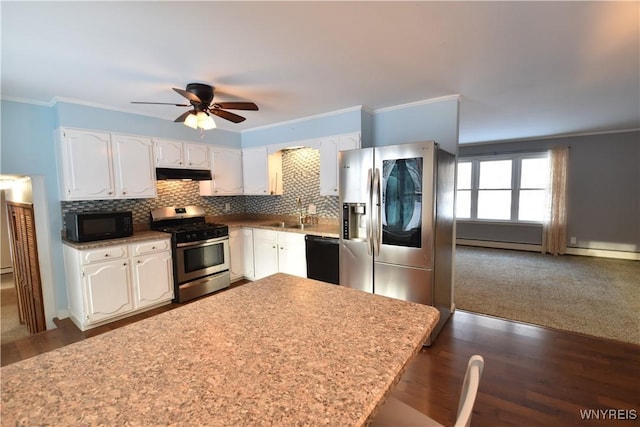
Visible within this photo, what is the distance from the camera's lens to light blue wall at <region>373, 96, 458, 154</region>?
3.12 meters

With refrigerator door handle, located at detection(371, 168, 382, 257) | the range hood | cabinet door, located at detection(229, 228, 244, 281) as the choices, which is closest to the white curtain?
refrigerator door handle, located at detection(371, 168, 382, 257)

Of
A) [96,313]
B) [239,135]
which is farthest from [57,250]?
[239,135]

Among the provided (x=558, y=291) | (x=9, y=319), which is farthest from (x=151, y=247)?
(x=558, y=291)

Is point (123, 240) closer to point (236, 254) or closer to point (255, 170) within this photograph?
point (236, 254)

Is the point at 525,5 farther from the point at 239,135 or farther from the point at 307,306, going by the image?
the point at 239,135

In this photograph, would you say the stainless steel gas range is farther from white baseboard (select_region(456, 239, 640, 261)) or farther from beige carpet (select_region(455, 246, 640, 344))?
white baseboard (select_region(456, 239, 640, 261))

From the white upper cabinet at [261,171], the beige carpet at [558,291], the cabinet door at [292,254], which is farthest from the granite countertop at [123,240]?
the beige carpet at [558,291]

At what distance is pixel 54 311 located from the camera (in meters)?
3.29

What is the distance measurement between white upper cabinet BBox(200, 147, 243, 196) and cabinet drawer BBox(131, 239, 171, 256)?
1.09 metres

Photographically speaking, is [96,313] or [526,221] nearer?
[96,313]

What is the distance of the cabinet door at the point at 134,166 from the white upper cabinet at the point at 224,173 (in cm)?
82

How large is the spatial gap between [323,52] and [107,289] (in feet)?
10.3

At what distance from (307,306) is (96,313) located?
115 inches

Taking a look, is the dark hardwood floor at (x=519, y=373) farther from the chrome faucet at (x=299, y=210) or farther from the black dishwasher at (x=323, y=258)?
the chrome faucet at (x=299, y=210)
